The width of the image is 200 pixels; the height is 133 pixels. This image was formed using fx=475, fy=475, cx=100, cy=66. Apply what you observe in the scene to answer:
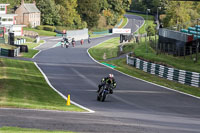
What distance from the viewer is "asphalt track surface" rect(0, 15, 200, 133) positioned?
17.0m

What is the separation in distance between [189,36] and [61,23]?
8597cm

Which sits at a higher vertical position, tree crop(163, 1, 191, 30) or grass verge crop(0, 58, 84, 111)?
tree crop(163, 1, 191, 30)

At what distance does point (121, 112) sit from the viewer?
22203mm

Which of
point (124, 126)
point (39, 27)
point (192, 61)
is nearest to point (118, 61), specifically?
point (192, 61)

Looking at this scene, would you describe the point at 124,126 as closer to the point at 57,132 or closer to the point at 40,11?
the point at 57,132

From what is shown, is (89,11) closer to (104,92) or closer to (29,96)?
(29,96)

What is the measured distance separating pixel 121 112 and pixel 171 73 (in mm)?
19681

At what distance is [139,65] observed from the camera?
1987 inches

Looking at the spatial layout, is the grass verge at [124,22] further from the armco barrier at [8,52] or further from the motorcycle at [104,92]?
the motorcycle at [104,92]

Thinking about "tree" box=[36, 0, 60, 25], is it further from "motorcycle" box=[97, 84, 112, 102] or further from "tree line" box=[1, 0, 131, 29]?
"motorcycle" box=[97, 84, 112, 102]

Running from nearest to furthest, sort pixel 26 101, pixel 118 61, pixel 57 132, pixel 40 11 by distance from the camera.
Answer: pixel 57 132 < pixel 26 101 < pixel 118 61 < pixel 40 11

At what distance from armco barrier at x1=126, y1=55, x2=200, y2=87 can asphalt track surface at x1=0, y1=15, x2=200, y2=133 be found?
10.6ft

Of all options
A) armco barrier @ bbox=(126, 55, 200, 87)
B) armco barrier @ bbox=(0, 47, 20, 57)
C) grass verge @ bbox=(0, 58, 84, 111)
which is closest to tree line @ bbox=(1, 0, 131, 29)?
armco barrier @ bbox=(0, 47, 20, 57)

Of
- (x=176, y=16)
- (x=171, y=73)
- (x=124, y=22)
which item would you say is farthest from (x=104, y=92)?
A: (x=124, y=22)
